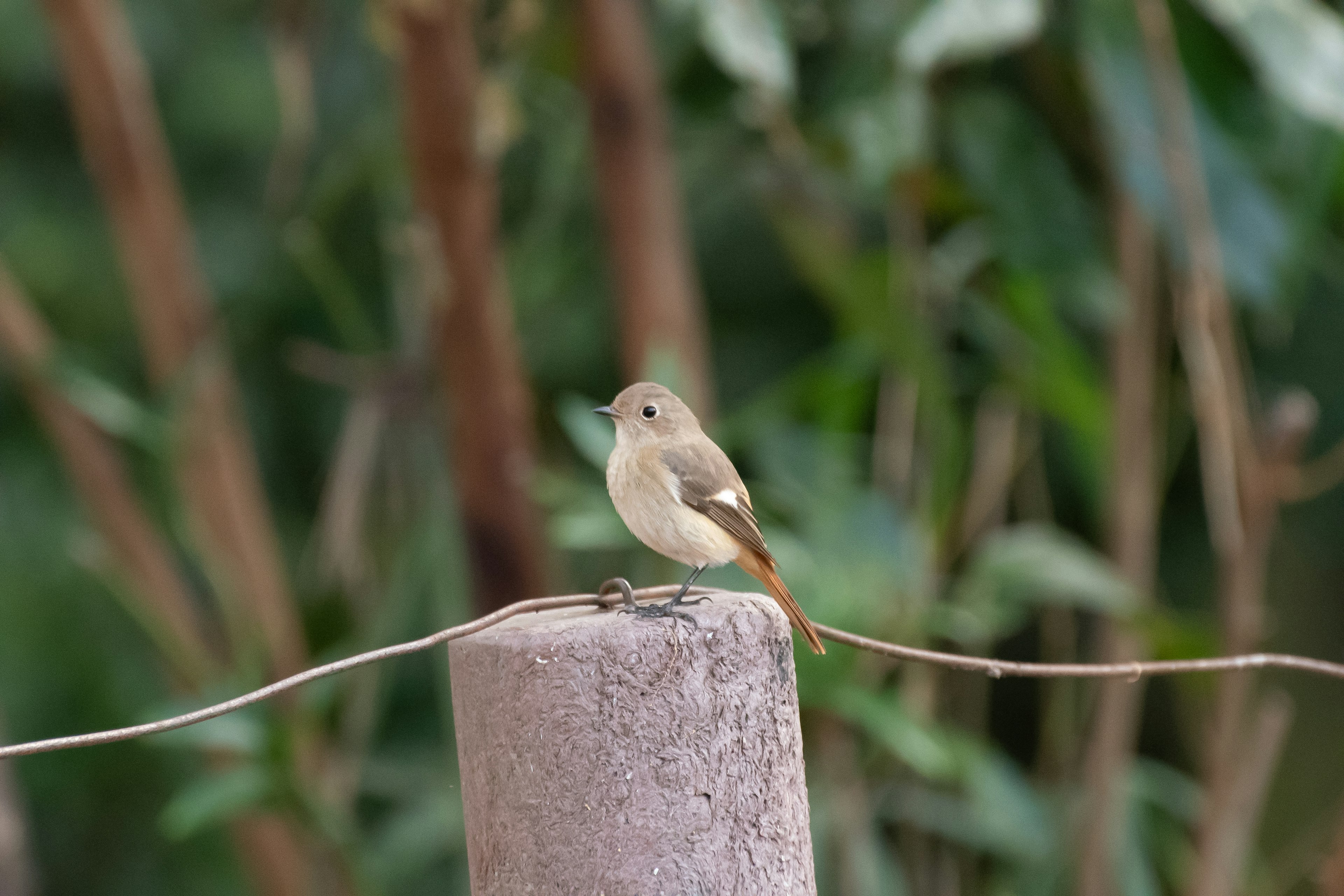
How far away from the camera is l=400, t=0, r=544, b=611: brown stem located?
2498 millimetres

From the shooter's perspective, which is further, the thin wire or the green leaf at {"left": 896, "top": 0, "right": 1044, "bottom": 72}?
the green leaf at {"left": 896, "top": 0, "right": 1044, "bottom": 72}

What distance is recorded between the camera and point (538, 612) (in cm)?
122

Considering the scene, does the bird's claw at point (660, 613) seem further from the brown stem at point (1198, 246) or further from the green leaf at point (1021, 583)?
the brown stem at point (1198, 246)

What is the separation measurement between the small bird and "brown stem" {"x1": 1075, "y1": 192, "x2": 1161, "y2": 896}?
1.49 metres

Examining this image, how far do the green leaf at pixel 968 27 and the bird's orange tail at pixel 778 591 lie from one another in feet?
3.42

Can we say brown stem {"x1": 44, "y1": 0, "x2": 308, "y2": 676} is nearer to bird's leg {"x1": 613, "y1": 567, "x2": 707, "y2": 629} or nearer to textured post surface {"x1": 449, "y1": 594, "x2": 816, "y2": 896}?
bird's leg {"x1": 613, "y1": 567, "x2": 707, "y2": 629}

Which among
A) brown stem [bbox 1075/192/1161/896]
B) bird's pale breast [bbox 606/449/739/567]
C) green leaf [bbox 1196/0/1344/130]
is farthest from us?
brown stem [bbox 1075/192/1161/896]

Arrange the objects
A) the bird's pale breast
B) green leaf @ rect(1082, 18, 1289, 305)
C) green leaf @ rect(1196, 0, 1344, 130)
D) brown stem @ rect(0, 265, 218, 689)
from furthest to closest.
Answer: brown stem @ rect(0, 265, 218, 689) → green leaf @ rect(1082, 18, 1289, 305) → green leaf @ rect(1196, 0, 1344, 130) → the bird's pale breast

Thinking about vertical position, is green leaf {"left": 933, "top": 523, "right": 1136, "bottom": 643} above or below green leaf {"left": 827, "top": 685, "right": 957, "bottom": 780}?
above

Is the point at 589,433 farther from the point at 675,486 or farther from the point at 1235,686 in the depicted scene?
the point at 1235,686

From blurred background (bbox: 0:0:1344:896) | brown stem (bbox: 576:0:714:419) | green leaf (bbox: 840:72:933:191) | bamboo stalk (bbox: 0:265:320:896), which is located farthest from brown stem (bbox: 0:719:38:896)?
green leaf (bbox: 840:72:933:191)

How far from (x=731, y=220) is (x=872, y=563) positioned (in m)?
1.52

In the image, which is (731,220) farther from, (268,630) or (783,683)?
(783,683)

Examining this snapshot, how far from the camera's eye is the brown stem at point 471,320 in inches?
98.3
